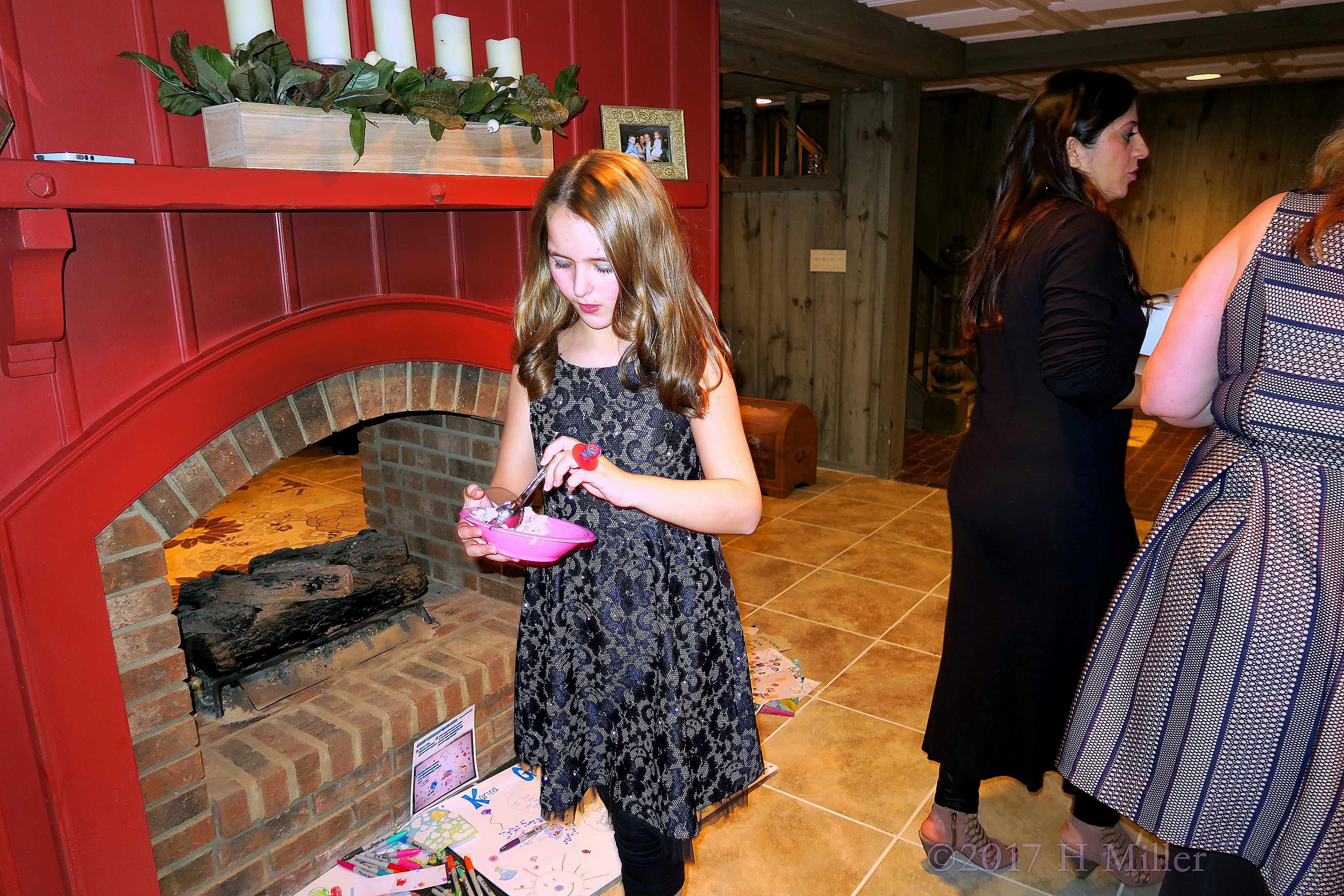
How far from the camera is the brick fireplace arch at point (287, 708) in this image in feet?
5.19

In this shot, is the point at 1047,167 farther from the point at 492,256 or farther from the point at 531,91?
the point at 492,256

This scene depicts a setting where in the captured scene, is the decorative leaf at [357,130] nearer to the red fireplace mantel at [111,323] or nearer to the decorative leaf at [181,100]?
the red fireplace mantel at [111,323]

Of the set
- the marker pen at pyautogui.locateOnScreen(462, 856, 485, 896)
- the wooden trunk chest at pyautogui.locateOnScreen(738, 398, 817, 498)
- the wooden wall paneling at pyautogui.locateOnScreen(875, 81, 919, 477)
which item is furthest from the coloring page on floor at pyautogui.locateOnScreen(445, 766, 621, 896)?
the wooden wall paneling at pyautogui.locateOnScreen(875, 81, 919, 477)

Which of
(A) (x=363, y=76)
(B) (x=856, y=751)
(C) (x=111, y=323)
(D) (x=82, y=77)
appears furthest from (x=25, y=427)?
(B) (x=856, y=751)

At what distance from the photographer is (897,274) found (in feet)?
15.6

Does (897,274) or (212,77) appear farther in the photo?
(897,274)

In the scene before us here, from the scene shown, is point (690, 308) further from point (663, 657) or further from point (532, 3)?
point (532, 3)

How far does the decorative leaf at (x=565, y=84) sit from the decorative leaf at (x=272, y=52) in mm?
659

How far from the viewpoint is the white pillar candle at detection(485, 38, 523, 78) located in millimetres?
1840

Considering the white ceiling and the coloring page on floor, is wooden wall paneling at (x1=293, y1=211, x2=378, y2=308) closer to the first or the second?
the coloring page on floor

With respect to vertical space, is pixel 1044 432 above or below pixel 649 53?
below

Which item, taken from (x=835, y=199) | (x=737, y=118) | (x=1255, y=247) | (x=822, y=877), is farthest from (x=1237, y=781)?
(x=737, y=118)

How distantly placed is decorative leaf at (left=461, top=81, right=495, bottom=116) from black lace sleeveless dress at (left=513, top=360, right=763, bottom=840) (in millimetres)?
684

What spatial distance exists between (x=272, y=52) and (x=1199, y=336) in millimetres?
1497
